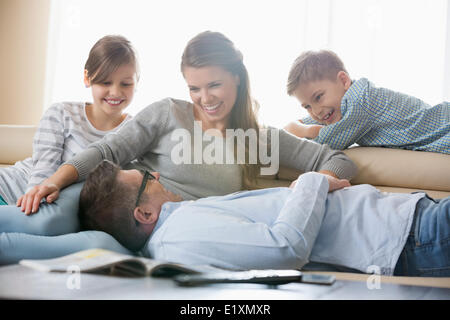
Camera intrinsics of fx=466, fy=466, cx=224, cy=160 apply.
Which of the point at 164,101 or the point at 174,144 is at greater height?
the point at 164,101

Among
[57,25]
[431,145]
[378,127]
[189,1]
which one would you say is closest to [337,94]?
[378,127]

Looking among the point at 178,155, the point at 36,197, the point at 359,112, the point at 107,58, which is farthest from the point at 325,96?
the point at 36,197

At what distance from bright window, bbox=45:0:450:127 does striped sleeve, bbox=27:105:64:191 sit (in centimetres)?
163

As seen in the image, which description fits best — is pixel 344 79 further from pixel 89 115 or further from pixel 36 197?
pixel 36 197

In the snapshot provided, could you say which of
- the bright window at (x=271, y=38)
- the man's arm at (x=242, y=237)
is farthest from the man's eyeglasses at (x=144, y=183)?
the bright window at (x=271, y=38)

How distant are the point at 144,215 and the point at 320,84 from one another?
37.7 inches

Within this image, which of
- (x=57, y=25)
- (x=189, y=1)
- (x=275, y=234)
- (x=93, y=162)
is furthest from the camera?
(x=57, y=25)

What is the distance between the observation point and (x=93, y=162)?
1352mm

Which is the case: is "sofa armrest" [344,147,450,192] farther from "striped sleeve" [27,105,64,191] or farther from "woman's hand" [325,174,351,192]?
"striped sleeve" [27,105,64,191]

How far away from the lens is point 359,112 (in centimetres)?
166

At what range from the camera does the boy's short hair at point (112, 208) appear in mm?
1098

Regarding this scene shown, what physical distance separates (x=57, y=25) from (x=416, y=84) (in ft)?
8.70
